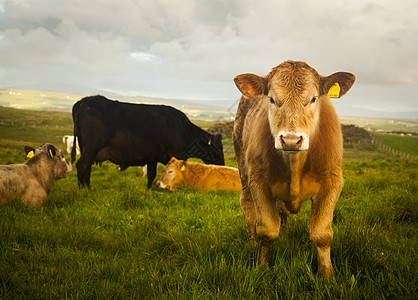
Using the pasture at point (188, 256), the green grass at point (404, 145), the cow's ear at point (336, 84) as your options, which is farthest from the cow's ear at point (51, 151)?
the green grass at point (404, 145)

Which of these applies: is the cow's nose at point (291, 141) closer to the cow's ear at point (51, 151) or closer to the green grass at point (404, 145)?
the cow's ear at point (51, 151)

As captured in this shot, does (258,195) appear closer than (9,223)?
Yes

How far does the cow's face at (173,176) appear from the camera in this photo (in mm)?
7535

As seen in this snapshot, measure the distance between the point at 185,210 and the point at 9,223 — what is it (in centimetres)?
262

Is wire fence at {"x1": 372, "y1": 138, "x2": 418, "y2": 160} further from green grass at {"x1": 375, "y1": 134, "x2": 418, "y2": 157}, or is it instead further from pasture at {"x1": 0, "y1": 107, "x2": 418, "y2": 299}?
pasture at {"x1": 0, "y1": 107, "x2": 418, "y2": 299}

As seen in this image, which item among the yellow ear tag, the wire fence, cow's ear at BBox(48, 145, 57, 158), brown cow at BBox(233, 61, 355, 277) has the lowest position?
the wire fence

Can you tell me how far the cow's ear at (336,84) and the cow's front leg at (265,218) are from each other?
1.08m

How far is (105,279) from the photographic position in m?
2.65

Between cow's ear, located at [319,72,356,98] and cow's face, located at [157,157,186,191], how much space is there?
540 cm

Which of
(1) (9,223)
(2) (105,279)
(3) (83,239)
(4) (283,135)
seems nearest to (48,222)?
(1) (9,223)

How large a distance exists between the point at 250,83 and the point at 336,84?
80 centimetres

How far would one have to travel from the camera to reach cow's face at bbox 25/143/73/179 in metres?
6.05

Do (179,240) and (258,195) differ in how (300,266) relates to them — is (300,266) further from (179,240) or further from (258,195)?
(179,240)

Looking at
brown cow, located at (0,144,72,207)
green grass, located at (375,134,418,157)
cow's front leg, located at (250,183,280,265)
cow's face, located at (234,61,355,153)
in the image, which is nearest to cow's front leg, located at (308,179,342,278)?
cow's front leg, located at (250,183,280,265)
